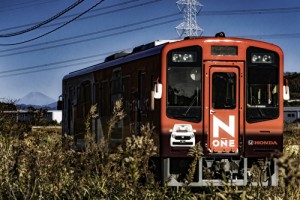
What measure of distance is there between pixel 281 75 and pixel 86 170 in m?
6.76

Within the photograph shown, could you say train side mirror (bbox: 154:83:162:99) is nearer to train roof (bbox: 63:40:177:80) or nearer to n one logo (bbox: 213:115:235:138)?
train roof (bbox: 63:40:177:80)

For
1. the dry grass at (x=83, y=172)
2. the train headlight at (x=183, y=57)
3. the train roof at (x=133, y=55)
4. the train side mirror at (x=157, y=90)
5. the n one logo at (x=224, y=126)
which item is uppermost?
the train roof at (x=133, y=55)

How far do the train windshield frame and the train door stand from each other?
237 millimetres

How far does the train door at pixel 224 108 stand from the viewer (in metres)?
11.5

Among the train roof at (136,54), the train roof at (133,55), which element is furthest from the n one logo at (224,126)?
the train roof at (133,55)

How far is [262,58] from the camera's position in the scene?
12.0 metres

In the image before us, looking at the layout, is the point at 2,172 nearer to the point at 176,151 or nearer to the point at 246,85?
the point at 176,151

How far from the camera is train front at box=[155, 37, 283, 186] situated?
1137 centimetres

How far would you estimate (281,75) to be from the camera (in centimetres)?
1204

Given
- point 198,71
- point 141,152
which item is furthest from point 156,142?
point 141,152

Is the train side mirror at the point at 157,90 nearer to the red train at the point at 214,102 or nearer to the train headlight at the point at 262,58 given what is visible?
the red train at the point at 214,102

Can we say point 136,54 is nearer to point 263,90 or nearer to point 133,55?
point 133,55

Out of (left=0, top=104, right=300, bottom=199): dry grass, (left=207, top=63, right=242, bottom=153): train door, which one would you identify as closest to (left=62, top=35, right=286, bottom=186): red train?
(left=207, top=63, right=242, bottom=153): train door

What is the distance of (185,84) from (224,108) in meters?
0.88
